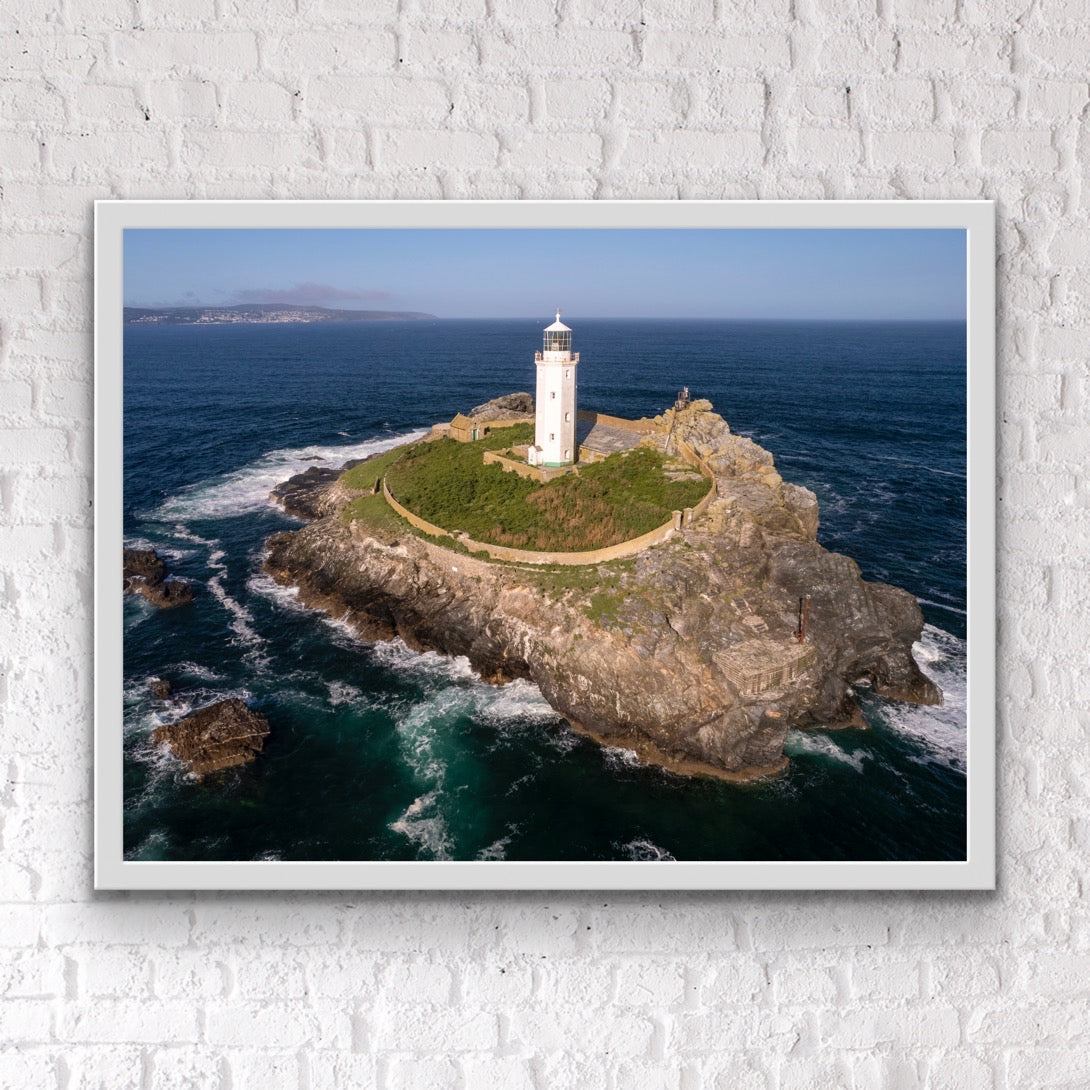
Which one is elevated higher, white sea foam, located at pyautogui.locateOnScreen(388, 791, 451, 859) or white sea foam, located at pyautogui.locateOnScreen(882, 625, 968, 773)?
white sea foam, located at pyautogui.locateOnScreen(882, 625, 968, 773)

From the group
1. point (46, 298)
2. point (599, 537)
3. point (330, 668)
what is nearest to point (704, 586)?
point (599, 537)

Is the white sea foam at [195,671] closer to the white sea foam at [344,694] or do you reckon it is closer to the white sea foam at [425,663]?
the white sea foam at [344,694]

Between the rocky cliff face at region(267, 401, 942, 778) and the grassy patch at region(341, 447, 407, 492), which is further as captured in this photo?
the grassy patch at region(341, 447, 407, 492)

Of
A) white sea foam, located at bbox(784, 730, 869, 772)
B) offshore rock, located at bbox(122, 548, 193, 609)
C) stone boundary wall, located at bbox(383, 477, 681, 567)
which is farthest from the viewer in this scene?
stone boundary wall, located at bbox(383, 477, 681, 567)

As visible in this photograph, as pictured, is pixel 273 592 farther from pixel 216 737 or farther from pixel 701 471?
pixel 701 471

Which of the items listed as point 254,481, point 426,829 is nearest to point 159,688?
point 254,481

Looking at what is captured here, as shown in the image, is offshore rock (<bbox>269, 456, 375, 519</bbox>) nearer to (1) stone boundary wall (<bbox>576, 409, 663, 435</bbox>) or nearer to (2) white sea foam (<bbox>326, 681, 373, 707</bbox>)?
(2) white sea foam (<bbox>326, 681, 373, 707</bbox>)

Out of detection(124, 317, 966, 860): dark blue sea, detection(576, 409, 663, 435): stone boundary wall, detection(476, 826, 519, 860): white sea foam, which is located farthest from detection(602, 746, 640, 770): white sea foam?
detection(576, 409, 663, 435): stone boundary wall

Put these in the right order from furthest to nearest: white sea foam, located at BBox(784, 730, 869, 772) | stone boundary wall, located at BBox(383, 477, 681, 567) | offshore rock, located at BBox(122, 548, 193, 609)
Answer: stone boundary wall, located at BBox(383, 477, 681, 567), offshore rock, located at BBox(122, 548, 193, 609), white sea foam, located at BBox(784, 730, 869, 772)
